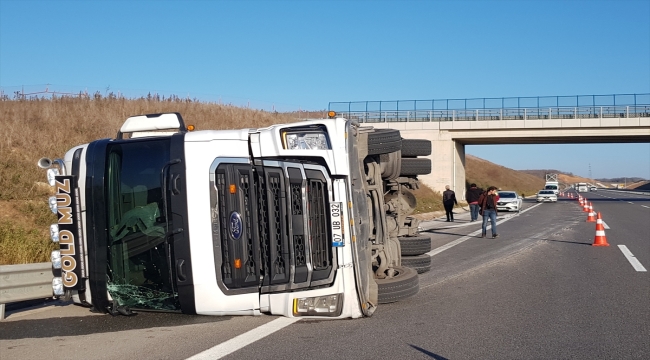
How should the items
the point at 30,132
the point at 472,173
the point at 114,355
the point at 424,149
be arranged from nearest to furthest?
the point at 114,355, the point at 424,149, the point at 30,132, the point at 472,173

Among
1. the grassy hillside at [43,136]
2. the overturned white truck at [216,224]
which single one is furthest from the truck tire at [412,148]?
the grassy hillside at [43,136]

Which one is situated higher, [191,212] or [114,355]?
[191,212]

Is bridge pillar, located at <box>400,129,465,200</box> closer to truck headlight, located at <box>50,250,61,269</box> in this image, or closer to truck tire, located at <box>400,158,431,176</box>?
truck tire, located at <box>400,158,431,176</box>

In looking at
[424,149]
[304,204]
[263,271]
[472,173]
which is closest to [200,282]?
[263,271]

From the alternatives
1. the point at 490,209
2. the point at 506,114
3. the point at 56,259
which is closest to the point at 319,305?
the point at 56,259

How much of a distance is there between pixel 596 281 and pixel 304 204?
6.39 metres

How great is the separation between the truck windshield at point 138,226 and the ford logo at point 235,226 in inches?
26.2

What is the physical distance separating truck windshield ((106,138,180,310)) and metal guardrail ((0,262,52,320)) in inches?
73.1

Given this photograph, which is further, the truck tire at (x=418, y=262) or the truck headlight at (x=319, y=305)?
the truck tire at (x=418, y=262)

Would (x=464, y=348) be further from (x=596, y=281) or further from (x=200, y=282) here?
(x=596, y=281)

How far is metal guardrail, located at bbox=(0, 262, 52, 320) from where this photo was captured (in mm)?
7938

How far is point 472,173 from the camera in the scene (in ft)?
352

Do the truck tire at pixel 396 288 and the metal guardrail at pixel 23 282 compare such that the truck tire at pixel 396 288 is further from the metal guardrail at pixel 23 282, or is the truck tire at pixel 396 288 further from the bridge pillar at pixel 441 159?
the bridge pillar at pixel 441 159

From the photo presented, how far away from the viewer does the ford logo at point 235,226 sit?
6.52m
